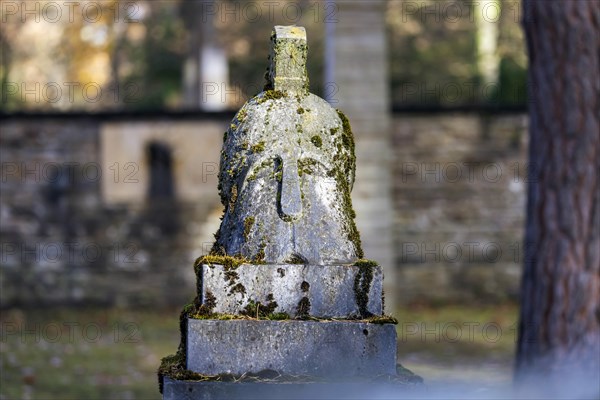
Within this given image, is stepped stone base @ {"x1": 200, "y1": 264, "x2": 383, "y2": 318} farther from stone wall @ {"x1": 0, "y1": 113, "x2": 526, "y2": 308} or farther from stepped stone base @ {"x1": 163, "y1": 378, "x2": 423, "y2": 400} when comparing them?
stone wall @ {"x1": 0, "y1": 113, "x2": 526, "y2": 308}

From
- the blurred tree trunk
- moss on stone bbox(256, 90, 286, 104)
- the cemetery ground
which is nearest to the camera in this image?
moss on stone bbox(256, 90, 286, 104)

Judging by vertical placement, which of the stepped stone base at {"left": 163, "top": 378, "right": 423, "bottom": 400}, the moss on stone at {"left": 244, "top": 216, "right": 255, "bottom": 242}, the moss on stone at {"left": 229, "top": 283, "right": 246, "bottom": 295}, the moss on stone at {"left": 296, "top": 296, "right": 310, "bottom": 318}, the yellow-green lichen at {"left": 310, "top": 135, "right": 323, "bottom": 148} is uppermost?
the yellow-green lichen at {"left": 310, "top": 135, "right": 323, "bottom": 148}

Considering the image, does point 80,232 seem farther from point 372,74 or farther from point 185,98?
point 185,98

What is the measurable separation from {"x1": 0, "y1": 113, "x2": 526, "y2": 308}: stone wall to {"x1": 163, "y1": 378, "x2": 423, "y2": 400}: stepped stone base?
10.8m

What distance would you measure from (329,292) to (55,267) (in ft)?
36.3

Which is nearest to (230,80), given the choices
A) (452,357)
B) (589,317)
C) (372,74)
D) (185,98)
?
(185,98)

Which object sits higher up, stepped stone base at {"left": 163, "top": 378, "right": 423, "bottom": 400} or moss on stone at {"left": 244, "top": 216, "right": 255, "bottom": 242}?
moss on stone at {"left": 244, "top": 216, "right": 255, "bottom": 242}

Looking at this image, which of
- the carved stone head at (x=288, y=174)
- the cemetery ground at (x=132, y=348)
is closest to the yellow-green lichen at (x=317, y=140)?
the carved stone head at (x=288, y=174)

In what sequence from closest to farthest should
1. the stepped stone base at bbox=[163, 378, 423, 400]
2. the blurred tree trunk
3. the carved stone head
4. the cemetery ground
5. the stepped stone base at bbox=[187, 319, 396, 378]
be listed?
the stepped stone base at bbox=[163, 378, 423, 400], the stepped stone base at bbox=[187, 319, 396, 378], the carved stone head, the blurred tree trunk, the cemetery ground

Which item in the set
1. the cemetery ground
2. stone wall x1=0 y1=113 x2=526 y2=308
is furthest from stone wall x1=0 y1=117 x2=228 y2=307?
the cemetery ground

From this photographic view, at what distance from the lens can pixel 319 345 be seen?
195 inches

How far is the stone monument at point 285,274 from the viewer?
16.2 ft

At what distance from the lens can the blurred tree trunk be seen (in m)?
8.20

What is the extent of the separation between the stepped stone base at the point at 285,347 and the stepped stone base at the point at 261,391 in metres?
0.10
